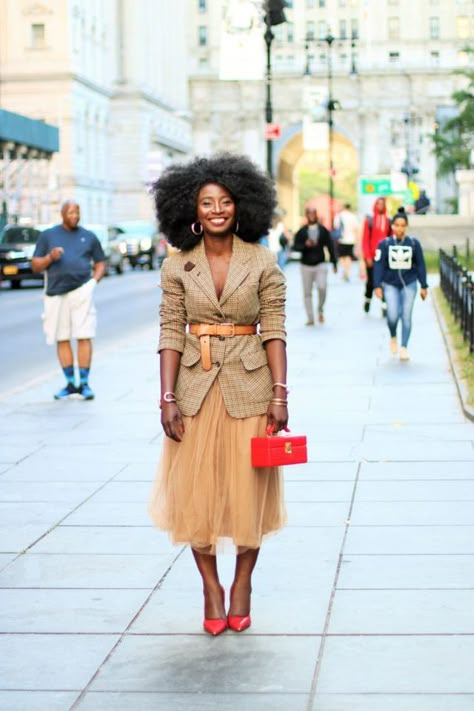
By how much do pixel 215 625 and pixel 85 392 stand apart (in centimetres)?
868

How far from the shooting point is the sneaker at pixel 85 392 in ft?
47.6

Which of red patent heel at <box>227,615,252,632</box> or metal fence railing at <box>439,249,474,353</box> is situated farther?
metal fence railing at <box>439,249,474,353</box>

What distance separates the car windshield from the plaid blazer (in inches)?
1564

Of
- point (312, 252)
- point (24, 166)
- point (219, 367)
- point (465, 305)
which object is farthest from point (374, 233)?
point (24, 166)

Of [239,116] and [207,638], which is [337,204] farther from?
[207,638]

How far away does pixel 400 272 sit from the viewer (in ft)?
59.2

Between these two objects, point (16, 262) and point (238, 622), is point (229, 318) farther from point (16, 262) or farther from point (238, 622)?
point (16, 262)

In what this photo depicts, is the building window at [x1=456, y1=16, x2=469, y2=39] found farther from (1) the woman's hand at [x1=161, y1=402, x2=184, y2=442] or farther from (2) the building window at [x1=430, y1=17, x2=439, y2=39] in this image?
(1) the woman's hand at [x1=161, y1=402, x2=184, y2=442]

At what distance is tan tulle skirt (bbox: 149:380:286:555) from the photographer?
19.5ft

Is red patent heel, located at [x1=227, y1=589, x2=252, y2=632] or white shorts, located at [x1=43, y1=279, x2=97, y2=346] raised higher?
white shorts, located at [x1=43, y1=279, x2=97, y2=346]

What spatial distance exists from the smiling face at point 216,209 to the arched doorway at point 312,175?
115651 millimetres

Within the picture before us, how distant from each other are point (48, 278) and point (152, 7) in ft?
333

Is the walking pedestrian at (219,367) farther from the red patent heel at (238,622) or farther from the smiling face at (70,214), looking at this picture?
the smiling face at (70,214)

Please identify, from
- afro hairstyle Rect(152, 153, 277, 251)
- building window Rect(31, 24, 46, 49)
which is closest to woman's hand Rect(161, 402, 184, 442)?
afro hairstyle Rect(152, 153, 277, 251)
